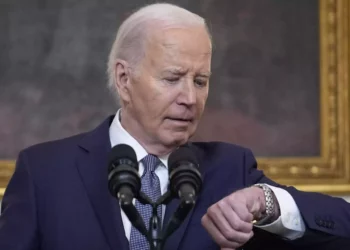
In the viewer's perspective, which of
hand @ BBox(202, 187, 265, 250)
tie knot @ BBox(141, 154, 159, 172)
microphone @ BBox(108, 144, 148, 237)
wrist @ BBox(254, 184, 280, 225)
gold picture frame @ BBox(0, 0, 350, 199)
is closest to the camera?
microphone @ BBox(108, 144, 148, 237)

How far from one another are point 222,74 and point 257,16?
0.25 m

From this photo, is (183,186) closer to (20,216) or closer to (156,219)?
(156,219)

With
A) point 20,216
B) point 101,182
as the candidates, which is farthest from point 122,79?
point 20,216

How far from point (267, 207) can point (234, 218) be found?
207 mm

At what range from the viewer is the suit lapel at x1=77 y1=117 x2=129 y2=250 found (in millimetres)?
1801

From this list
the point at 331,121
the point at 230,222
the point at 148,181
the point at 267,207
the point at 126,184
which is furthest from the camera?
the point at 331,121

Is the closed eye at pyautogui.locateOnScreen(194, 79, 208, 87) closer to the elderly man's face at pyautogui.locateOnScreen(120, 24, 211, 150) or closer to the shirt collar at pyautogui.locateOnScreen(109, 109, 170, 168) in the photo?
the elderly man's face at pyautogui.locateOnScreen(120, 24, 211, 150)

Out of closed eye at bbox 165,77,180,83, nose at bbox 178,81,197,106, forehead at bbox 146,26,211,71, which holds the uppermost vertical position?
forehead at bbox 146,26,211,71

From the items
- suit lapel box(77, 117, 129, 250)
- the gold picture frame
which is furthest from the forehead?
the gold picture frame

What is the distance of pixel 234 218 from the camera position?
1.59 metres

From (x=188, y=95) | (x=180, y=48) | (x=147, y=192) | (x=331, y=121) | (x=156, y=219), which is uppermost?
(x=180, y=48)

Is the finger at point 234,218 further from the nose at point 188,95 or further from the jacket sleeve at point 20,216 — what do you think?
the jacket sleeve at point 20,216

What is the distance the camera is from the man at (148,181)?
5.92 ft

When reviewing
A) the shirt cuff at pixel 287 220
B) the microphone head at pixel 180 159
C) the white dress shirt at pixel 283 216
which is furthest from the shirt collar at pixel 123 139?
the microphone head at pixel 180 159
